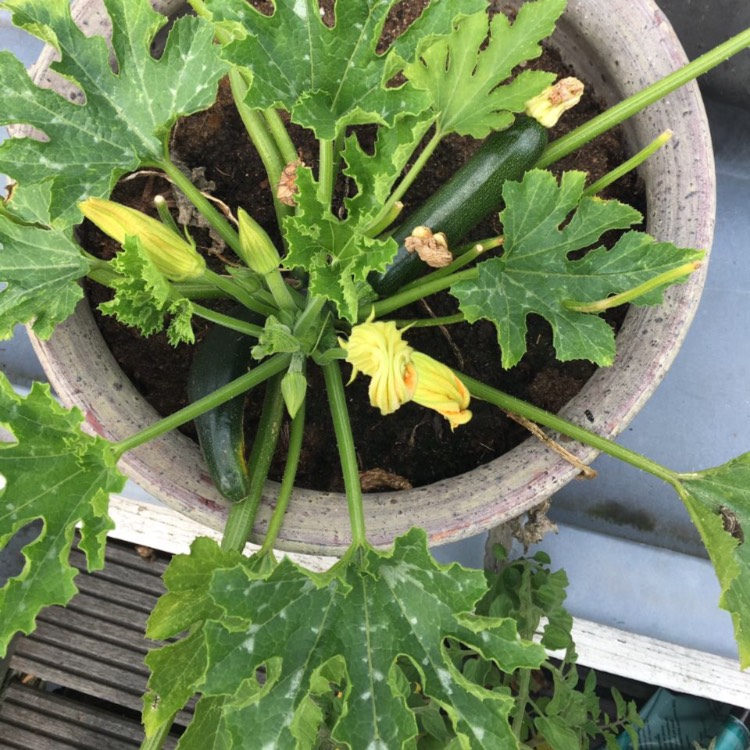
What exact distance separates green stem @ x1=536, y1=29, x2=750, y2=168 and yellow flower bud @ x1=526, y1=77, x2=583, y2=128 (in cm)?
3

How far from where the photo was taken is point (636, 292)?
2.39ft

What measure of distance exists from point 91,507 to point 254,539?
23 cm

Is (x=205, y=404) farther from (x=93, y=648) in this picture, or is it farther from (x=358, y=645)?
(x=93, y=648)

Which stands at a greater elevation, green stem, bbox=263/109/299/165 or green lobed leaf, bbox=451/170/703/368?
green stem, bbox=263/109/299/165

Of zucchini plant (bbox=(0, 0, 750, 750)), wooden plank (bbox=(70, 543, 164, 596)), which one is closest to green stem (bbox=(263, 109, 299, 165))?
zucchini plant (bbox=(0, 0, 750, 750))

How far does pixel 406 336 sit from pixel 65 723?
0.90 metres

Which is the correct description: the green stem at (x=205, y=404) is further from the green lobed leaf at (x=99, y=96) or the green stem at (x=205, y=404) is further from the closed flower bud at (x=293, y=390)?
the green lobed leaf at (x=99, y=96)

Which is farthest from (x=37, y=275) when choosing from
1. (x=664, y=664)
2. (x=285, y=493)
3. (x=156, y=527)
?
(x=664, y=664)

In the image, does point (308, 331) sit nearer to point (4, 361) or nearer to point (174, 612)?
point (174, 612)

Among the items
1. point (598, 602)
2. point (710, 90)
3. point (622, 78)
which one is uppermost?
point (710, 90)

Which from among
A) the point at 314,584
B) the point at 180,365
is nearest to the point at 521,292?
the point at 314,584

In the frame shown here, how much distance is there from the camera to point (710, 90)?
4.34 ft

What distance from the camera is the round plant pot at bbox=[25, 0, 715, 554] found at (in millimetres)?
879

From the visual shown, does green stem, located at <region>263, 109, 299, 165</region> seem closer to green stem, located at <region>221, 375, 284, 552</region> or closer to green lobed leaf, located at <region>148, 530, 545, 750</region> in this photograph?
green stem, located at <region>221, 375, 284, 552</region>
